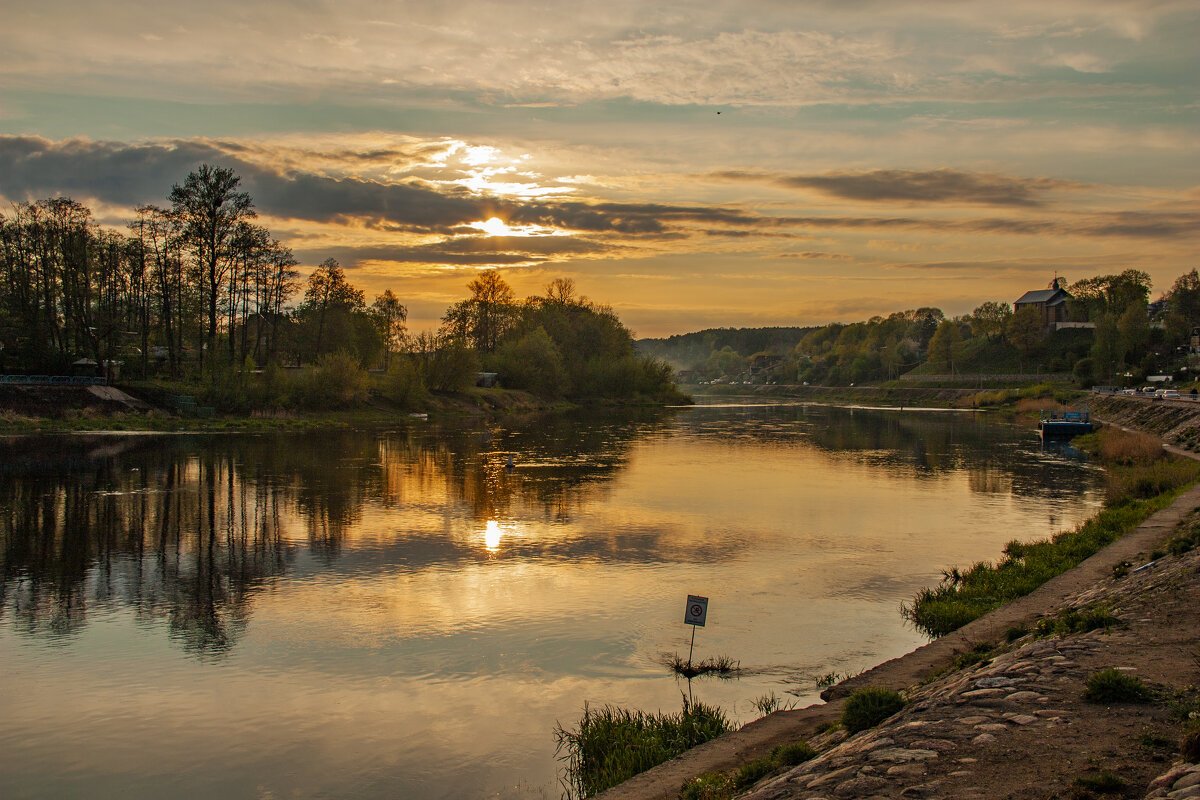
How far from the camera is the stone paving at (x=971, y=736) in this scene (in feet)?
26.7

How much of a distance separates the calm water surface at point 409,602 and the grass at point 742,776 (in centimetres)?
226

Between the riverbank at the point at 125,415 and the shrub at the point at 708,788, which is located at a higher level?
the riverbank at the point at 125,415

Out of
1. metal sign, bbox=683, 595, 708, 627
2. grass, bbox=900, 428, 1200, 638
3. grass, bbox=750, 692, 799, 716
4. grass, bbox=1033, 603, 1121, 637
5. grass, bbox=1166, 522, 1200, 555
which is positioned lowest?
grass, bbox=750, 692, 799, 716

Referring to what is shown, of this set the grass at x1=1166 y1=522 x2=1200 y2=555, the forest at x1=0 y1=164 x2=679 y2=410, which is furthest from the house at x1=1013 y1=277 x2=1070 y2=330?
the grass at x1=1166 y1=522 x2=1200 y2=555

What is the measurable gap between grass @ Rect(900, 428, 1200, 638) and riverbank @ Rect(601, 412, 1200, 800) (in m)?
2.23

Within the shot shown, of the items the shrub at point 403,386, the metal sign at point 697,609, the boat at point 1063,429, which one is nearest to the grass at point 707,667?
the metal sign at point 697,609

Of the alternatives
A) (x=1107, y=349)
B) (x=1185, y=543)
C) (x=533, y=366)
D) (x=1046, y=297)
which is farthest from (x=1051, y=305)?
(x=1185, y=543)

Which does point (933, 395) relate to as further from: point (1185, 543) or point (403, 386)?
point (1185, 543)

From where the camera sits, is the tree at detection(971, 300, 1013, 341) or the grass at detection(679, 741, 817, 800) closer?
the grass at detection(679, 741, 817, 800)

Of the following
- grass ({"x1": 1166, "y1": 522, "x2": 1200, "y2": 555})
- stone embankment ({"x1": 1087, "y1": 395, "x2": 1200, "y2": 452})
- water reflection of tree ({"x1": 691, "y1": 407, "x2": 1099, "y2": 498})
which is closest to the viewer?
grass ({"x1": 1166, "y1": 522, "x2": 1200, "y2": 555})

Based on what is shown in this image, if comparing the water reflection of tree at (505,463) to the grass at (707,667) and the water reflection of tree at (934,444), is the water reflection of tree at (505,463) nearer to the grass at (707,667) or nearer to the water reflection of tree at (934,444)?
the water reflection of tree at (934,444)

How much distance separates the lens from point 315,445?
5638 centimetres

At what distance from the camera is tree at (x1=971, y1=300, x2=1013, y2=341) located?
6781 inches

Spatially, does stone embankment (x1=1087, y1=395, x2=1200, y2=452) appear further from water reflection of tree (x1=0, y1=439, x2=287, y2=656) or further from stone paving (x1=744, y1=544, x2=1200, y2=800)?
water reflection of tree (x1=0, y1=439, x2=287, y2=656)
